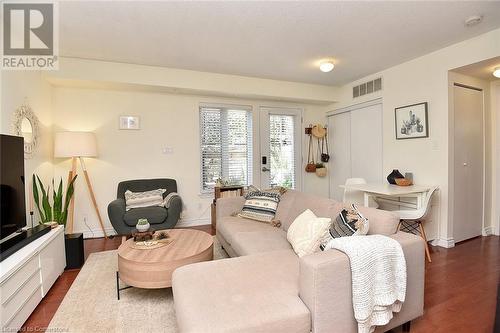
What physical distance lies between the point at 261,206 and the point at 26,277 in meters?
2.09

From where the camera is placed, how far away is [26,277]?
1.85 meters

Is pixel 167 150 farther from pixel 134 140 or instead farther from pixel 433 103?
pixel 433 103

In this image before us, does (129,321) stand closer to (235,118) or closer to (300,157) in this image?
(235,118)

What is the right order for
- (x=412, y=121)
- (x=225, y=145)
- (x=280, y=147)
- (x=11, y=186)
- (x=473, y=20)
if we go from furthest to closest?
(x=280, y=147)
(x=225, y=145)
(x=412, y=121)
(x=473, y=20)
(x=11, y=186)

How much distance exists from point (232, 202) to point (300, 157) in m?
2.36

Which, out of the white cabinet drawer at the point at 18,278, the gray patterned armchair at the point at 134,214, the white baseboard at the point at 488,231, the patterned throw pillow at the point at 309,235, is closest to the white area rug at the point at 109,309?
the white cabinet drawer at the point at 18,278

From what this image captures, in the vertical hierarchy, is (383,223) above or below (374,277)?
above

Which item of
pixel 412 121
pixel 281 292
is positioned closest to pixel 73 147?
pixel 281 292

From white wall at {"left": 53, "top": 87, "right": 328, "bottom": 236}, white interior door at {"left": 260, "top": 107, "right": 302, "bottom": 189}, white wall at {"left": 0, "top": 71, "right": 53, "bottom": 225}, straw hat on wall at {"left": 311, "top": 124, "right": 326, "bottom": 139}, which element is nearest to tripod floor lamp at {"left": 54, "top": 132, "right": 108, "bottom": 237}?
white wall at {"left": 0, "top": 71, "right": 53, "bottom": 225}

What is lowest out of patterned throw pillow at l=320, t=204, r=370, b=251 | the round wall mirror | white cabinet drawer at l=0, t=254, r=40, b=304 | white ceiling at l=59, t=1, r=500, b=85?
white cabinet drawer at l=0, t=254, r=40, b=304

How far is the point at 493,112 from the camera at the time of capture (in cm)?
371

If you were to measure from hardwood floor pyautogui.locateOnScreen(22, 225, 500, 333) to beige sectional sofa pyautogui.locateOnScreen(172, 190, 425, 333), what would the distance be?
1.22ft

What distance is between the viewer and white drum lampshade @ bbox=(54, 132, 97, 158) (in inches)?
Answer: 132

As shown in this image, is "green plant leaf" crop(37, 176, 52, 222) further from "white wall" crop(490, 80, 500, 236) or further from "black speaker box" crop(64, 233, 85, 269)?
"white wall" crop(490, 80, 500, 236)
